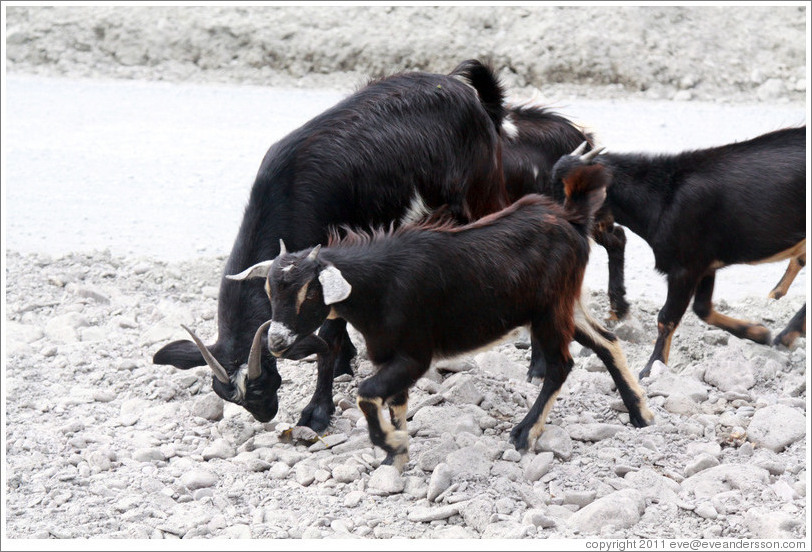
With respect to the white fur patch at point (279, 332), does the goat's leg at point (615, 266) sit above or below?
below

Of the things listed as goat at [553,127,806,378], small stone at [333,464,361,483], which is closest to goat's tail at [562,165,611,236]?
goat at [553,127,806,378]

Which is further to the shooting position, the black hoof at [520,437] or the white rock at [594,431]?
the white rock at [594,431]

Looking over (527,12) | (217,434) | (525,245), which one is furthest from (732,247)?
(527,12)

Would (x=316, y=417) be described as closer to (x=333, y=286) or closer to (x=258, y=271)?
(x=258, y=271)

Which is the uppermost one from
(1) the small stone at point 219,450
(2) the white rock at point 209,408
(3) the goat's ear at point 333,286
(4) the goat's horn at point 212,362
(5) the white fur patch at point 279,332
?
(3) the goat's ear at point 333,286

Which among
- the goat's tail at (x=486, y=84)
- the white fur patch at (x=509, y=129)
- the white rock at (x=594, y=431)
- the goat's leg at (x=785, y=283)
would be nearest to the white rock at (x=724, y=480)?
the white rock at (x=594, y=431)

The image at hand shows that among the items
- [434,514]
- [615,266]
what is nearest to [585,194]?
[615,266]

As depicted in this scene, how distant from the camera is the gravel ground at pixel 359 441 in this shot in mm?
5250

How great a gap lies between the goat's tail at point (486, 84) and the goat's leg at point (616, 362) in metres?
1.66

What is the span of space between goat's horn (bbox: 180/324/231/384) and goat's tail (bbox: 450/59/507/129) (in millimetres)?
2553

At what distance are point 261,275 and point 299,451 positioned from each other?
1.20 m

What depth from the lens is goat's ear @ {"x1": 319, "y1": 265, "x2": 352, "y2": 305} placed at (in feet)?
17.0

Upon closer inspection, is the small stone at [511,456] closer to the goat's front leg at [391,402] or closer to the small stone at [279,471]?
the goat's front leg at [391,402]

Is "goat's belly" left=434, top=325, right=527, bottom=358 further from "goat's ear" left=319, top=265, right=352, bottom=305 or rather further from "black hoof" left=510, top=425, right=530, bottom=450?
"goat's ear" left=319, top=265, right=352, bottom=305
